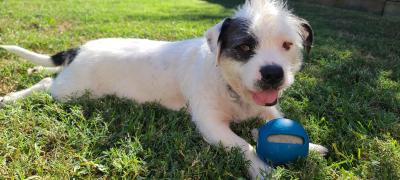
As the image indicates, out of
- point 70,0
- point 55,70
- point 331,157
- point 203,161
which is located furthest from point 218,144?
point 70,0

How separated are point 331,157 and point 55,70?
3.63 meters

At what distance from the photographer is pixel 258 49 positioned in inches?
140

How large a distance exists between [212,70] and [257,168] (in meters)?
1.28

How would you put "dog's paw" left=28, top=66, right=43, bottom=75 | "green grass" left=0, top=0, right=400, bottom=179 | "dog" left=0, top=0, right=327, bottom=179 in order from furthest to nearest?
"dog's paw" left=28, top=66, right=43, bottom=75
"dog" left=0, top=0, right=327, bottom=179
"green grass" left=0, top=0, right=400, bottom=179

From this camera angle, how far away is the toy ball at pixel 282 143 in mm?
3096

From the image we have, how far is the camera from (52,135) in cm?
343

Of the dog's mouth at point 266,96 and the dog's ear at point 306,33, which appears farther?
the dog's ear at point 306,33

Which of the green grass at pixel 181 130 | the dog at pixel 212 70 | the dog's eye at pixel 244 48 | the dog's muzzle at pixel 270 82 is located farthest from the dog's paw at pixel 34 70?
the dog's muzzle at pixel 270 82

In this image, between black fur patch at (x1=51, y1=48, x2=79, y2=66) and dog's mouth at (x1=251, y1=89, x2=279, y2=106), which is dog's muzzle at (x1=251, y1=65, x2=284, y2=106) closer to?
dog's mouth at (x1=251, y1=89, x2=279, y2=106)

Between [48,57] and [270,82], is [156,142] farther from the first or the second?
[48,57]

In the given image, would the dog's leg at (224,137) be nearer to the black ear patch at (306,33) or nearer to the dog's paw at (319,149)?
the dog's paw at (319,149)

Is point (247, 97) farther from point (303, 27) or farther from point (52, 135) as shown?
point (52, 135)

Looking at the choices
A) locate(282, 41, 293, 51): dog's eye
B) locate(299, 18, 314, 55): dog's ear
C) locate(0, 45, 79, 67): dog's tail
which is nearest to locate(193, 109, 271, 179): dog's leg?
locate(282, 41, 293, 51): dog's eye

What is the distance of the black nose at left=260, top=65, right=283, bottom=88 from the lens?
11.1ft
